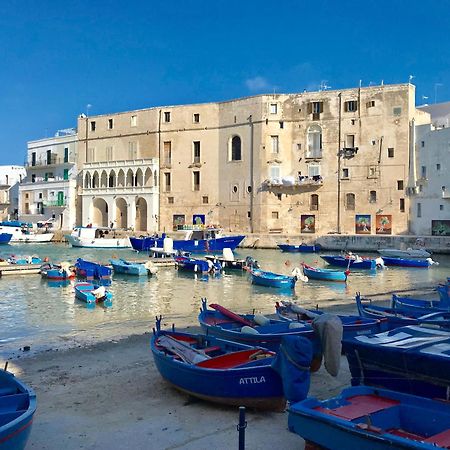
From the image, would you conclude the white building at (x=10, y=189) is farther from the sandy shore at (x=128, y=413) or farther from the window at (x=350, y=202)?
the sandy shore at (x=128, y=413)

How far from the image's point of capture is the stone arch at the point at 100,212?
55.8 metres

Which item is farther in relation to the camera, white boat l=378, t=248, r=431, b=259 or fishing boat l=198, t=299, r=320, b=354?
white boat l=378, t=248, r=431, b=259

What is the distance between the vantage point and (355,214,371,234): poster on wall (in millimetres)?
44188

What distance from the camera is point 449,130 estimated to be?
40781 mm

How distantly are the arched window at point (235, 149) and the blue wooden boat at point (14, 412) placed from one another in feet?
145

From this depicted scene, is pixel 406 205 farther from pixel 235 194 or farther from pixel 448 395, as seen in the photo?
pixel 448 395

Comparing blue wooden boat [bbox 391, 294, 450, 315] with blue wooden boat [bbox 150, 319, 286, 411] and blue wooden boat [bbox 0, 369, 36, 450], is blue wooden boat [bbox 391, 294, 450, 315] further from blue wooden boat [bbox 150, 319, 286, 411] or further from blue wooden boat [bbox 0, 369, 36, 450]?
blue wooden boat [bbox 0, 369, 36, 450]

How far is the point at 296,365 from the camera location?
580 cm

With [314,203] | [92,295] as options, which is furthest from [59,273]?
[314,203]

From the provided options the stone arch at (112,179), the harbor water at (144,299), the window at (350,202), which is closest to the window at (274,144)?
the window at (350,202)

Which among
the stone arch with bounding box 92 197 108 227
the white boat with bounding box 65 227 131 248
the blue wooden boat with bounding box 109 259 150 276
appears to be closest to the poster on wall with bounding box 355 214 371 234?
the white boat with bounding box 65 227 131 248

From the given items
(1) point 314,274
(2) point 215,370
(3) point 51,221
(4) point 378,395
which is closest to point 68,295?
(1) point 314,274

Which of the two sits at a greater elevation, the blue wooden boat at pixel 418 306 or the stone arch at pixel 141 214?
the stone arch at pixel 141 214

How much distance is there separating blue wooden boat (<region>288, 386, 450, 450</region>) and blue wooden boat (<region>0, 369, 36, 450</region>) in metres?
2.33
